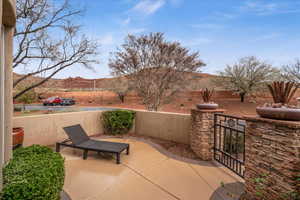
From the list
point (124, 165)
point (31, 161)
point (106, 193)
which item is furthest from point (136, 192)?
point (31, 161)

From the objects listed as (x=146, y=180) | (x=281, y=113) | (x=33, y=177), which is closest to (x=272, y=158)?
(x=281, y=113)

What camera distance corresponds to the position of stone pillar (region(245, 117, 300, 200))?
181 cm

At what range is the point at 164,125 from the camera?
6027 millimetres

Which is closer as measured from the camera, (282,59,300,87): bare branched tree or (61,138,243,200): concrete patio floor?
(61,138,243,200): concrete patio floor

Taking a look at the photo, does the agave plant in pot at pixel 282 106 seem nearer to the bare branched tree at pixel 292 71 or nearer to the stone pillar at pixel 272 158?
the stone pillar at pixel 272 158

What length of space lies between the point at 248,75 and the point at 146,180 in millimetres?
17656

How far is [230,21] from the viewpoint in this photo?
333 inches

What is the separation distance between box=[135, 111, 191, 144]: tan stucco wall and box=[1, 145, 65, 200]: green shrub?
13.3ft

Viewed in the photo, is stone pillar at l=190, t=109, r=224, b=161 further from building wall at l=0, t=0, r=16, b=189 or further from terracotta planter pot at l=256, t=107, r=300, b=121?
building wall at l=0, t=0, r=16, b=189

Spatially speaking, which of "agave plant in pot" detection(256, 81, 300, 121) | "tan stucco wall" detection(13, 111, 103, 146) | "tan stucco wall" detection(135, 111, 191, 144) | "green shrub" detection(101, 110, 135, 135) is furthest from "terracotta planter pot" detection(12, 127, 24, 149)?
"agave plant in pot" detection(256, 81, 300, 121)

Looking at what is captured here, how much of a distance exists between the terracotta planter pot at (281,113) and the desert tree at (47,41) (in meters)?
6.61

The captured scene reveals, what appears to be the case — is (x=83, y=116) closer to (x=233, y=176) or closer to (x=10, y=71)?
(x=10, y=71)

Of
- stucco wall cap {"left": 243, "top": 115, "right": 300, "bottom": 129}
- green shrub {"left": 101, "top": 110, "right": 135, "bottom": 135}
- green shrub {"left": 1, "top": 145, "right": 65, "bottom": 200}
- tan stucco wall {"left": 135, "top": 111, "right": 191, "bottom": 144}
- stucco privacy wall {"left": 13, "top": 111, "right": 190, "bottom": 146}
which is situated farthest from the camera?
green shrub {"left": 101, "top": 110, "right": 135, "bottom": 135}

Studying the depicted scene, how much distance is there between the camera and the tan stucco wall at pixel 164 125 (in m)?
5.41
